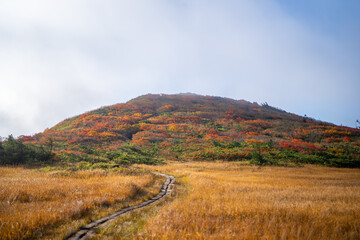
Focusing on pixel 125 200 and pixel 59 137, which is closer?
pixel 125 200

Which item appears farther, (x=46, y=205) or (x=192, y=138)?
(x=192, y=138)

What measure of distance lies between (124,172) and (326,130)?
60.9 meters

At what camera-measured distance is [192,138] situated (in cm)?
4741

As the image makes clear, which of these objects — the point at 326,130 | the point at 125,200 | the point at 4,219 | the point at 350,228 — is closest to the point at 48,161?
the point at 125,200

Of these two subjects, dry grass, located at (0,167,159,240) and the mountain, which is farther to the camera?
Answer: the mountain

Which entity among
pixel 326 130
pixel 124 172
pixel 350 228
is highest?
pixel 326 130

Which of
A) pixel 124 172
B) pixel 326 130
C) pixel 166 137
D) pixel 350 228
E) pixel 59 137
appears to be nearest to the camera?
pixel 350 228

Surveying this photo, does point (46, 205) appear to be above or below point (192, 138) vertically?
below

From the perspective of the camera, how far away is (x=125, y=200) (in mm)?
8977

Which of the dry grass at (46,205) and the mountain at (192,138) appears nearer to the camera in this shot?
the dry grass at (46,205)

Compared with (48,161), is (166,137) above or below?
above

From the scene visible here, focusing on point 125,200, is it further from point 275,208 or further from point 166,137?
point 166,137

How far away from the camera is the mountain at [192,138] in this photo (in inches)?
1239

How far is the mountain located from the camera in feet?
103
